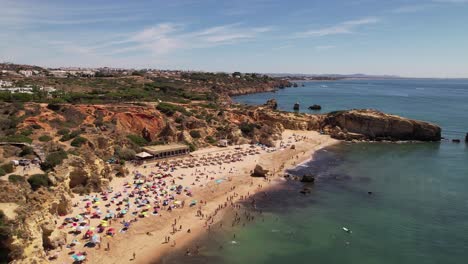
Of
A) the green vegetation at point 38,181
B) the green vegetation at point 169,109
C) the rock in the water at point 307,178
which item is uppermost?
the green vegetation at point 169,109

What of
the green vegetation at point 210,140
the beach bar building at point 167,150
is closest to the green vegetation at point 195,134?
the green vegetation at point 210,140

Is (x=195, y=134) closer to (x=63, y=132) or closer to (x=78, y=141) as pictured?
(x=78, y=141)

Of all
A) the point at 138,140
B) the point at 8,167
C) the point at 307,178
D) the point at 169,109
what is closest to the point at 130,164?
the point at 138,140

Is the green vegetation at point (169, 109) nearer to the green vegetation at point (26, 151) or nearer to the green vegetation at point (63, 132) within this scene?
the green vegetation at point (63, 132)

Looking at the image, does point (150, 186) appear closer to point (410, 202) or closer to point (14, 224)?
point (14, 224)

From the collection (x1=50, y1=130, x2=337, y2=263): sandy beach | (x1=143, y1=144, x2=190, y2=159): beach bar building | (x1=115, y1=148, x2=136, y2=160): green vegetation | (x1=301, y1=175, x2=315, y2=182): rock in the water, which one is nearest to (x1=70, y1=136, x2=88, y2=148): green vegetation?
(x1=115, y1=148, x2=136, y2=160): green vegetation

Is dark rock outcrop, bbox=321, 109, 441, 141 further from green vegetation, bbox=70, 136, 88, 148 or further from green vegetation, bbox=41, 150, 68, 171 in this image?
green vegetation, bbox=41, 150, 68, 171

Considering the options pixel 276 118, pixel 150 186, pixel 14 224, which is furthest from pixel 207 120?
pixel 14 224
